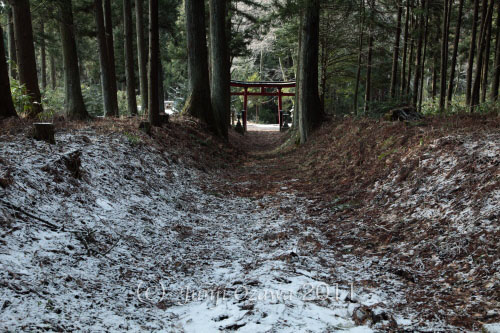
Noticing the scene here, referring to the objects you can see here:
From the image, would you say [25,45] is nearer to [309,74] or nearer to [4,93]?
[4,93]

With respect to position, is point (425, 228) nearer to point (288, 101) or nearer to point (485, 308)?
point (485, 308)

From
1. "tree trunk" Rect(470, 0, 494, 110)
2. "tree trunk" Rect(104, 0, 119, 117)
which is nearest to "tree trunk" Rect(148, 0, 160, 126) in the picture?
"tree trunk" Rect(104, 0, 119, 117)

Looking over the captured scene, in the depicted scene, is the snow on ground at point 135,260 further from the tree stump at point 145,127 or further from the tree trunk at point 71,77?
the tree trunk at point 71,77

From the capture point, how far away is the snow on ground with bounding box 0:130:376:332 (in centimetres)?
284

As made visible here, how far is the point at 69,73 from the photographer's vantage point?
438 inches

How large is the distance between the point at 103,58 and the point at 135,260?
11.0 m

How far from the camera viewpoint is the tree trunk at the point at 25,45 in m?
8.80

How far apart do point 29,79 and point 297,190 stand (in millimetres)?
7641

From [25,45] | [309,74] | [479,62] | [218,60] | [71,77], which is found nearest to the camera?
[25,45]

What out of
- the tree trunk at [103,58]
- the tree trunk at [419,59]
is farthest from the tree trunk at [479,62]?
the tree trunk at [103,58]

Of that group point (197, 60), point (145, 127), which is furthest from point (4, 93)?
point (197, 60)

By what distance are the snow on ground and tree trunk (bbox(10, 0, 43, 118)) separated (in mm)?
4127

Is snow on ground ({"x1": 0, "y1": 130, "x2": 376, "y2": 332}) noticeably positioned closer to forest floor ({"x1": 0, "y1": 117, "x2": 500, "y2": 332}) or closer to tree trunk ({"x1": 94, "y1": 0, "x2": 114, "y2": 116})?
forest floor ({"x1": 0, "y1": 117, "x2": 500, "y2": 332})

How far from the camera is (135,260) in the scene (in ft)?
13.1
